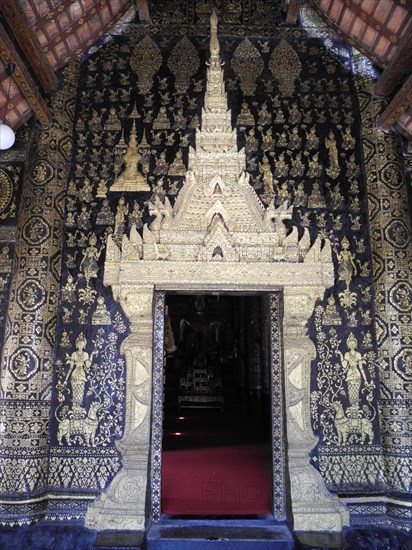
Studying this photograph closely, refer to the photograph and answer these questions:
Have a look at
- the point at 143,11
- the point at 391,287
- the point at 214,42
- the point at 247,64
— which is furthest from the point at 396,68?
the point at 143,11

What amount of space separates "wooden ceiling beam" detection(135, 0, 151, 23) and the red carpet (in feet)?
21.3

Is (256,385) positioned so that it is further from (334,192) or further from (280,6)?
(280,6)

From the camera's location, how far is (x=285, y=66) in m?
6.73

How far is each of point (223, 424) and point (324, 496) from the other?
5.04 meters

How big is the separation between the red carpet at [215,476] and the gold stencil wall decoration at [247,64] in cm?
530

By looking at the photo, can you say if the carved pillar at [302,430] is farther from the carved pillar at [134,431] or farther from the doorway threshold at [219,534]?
the carved pillar at [134,431]

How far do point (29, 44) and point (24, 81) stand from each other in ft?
1.37

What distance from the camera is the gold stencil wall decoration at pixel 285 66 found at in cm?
661

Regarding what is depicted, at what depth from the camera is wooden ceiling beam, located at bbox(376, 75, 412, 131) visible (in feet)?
17.7

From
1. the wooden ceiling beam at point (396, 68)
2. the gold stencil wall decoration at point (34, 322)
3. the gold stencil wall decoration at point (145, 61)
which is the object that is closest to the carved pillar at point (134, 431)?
the gold stencil wall decoration at point (34, 322)

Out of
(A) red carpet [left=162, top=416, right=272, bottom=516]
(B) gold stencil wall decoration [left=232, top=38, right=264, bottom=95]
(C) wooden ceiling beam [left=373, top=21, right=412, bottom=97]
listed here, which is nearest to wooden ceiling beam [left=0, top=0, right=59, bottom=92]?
(B) gold stencil wall decoration [left=232, top=38, right=264, bottom=95]

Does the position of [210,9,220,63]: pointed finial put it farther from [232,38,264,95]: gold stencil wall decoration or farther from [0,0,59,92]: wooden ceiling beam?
[0,0,59,92]: wooden ceiling beam

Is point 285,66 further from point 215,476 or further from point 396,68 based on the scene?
Answer: point 215,476

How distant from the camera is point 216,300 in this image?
46.4ft
